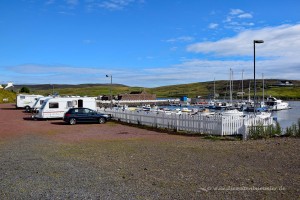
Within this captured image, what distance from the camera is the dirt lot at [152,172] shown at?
7.64 meters

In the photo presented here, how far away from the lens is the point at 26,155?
13.2 meters

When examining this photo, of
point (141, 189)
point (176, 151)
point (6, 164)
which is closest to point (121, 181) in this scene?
point (141, 189)

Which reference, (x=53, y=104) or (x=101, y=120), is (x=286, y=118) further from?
(x=101, y=120)

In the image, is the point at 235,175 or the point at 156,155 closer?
the point at 235,175

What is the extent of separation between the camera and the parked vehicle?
1203 inches

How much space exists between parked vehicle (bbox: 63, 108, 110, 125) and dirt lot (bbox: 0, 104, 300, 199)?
15536 millimetres

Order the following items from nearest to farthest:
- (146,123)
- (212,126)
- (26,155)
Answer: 1. (26,155)
2. (212,126)
3. (146,123)

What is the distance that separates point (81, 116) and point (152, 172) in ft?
72.0

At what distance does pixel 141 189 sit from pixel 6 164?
532 cm

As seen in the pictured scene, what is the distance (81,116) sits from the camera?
31062 millimetres

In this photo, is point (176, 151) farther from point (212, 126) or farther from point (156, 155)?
point (212, 126)

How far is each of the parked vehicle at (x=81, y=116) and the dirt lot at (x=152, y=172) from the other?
15.5m

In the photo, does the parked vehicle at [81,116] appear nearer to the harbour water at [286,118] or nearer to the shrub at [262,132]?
the shrub at [262,132]

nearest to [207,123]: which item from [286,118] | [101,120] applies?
[101,120]
